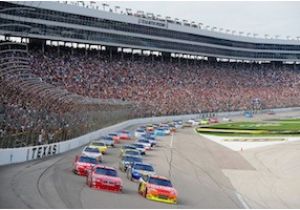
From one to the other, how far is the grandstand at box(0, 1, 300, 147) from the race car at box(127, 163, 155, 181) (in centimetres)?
696

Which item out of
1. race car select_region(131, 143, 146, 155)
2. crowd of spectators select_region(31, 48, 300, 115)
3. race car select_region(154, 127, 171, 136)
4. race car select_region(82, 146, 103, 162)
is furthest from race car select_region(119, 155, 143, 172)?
crowd of spectators select_region(31, 48, 300, 115)

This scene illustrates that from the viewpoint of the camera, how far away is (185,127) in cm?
8025

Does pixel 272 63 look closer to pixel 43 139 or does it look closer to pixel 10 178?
pixel 43 139

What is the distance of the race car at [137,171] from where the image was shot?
29.1 m

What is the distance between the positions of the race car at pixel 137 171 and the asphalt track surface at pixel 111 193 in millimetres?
526

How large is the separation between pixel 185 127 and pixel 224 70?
146ft

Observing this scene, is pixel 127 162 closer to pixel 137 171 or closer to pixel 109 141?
pixel 137 171

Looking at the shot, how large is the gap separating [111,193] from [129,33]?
75.3 m

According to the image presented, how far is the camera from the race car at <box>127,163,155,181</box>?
29.1m

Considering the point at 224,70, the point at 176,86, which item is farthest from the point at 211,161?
the point at 224,70

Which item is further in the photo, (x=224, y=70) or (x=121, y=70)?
(x=224, y=70)

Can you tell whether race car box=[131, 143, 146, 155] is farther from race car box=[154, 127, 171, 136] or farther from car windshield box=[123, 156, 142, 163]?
race car box=[154, 127, 171, 136]

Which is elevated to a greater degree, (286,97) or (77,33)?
(77,33)

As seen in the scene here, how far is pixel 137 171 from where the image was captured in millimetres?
29625
